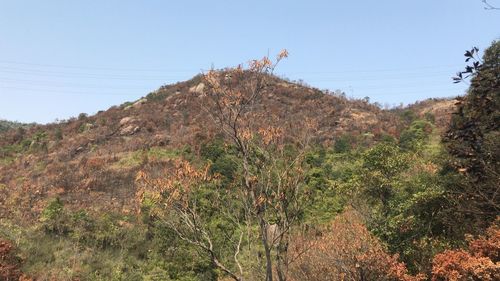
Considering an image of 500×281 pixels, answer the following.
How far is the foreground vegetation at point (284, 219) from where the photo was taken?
19.9 feet

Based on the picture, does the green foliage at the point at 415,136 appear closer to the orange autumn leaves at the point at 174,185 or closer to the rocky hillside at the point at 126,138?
the rocky hillside at the point at 126,138

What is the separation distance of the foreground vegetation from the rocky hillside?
18.5ft

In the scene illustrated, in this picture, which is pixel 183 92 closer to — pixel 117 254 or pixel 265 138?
pixel 117 254

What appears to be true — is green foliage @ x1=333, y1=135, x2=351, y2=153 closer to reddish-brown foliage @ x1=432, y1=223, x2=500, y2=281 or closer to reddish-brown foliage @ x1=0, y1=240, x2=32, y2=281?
reddish-brown foliage @ x1=432, y1=223, x2=500, y2=281

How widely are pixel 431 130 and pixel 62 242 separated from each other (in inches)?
1156

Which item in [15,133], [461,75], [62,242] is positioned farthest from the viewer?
[15,133]

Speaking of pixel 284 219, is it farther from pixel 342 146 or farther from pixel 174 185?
pixel 342 146

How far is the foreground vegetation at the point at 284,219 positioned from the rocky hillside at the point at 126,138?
18.5ft

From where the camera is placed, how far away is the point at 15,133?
4200 centimetres

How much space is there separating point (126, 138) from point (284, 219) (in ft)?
108

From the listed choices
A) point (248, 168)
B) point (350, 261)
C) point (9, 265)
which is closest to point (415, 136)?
point (350, 261)

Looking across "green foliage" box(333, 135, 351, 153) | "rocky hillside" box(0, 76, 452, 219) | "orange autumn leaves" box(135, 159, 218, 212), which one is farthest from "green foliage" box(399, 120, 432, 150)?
"orange autumn leaves" box(135, 159, 218, 212)

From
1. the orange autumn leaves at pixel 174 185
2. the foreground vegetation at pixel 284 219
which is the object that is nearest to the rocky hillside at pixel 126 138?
the foreground vegetation at pixel 284 219

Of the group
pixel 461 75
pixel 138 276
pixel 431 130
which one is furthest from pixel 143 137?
pixel 461 75
